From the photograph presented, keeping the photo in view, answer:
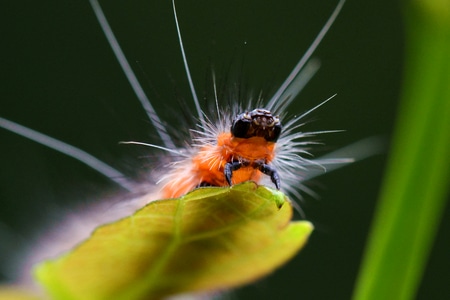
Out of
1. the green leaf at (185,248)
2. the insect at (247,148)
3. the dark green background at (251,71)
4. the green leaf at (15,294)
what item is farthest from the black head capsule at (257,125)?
the dark green background at (251,71)

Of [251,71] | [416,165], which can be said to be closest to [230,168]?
[416,165]

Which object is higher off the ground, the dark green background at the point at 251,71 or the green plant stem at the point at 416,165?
the dark green background at the point at 251,71

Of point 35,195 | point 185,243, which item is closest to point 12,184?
point 35,195

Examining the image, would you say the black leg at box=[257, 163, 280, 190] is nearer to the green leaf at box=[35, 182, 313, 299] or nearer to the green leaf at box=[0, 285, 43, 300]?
the green leaf at box=[35, 182, 313, 299]

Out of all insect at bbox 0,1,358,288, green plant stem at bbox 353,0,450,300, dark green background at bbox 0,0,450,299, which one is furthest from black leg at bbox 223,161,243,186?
dark green background at bbox 0,0,450,299

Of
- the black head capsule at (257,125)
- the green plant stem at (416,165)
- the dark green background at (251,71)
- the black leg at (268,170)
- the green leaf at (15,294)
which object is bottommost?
the green plant stem at (416,165)

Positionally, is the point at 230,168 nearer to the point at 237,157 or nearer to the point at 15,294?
the point at 237,157

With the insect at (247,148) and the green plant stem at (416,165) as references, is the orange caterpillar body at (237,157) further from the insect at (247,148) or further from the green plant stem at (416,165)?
the green plant stem at (416,165)
